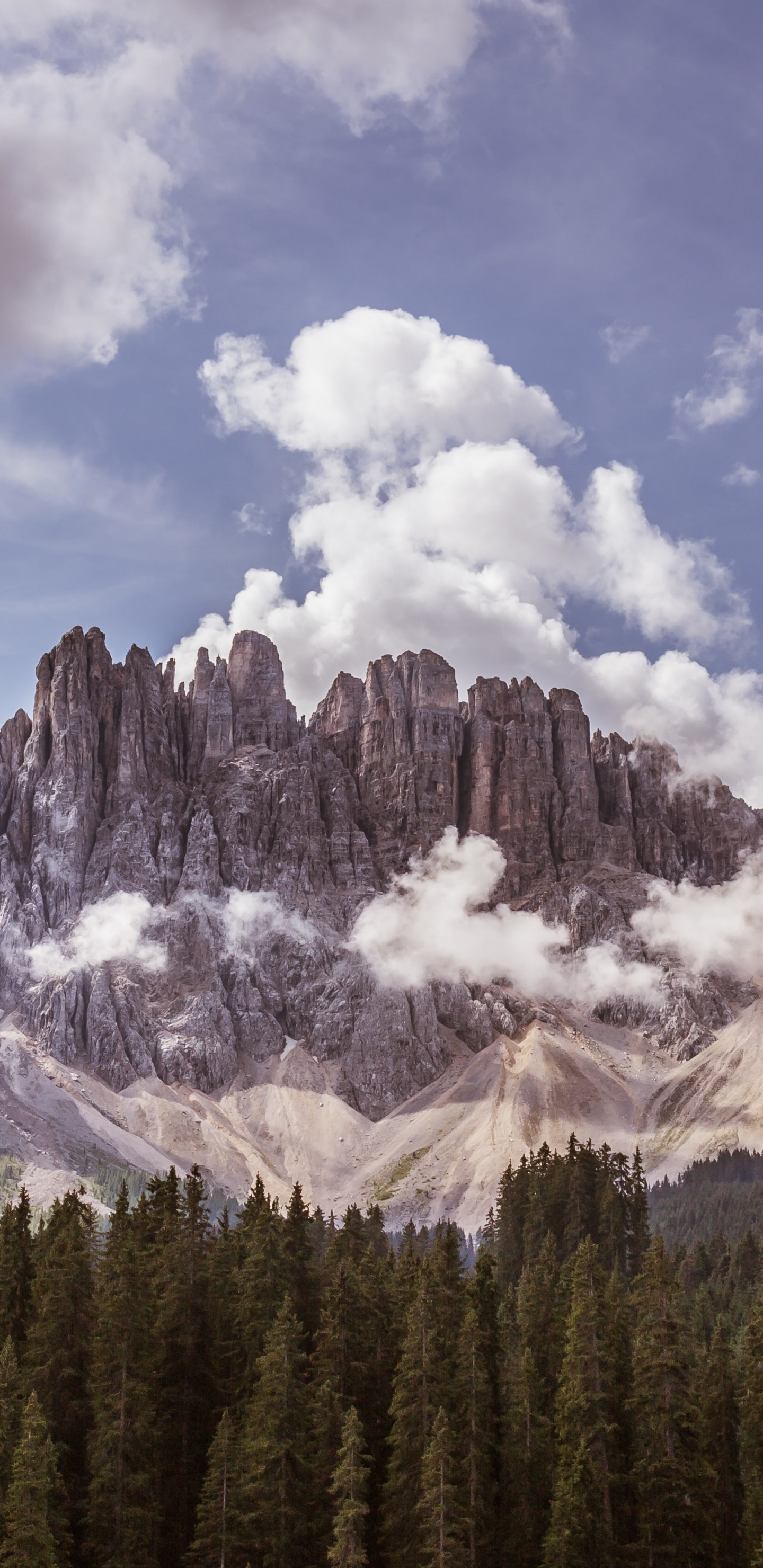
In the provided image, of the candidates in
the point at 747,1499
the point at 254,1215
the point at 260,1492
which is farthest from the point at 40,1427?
the point at 747,1499

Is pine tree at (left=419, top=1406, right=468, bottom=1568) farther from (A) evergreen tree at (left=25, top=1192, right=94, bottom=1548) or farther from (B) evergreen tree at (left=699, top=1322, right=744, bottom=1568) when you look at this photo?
(A) evergreen tree at (left=25, top=1192, right=94, bottom=1548)

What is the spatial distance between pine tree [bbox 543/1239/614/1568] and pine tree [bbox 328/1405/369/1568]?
7622 millimetres

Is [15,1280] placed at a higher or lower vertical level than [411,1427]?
higher

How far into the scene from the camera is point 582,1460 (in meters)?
58.8

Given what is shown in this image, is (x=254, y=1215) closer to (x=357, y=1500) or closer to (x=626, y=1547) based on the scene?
(x=357, y=1500)

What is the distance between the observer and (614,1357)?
2472 inches

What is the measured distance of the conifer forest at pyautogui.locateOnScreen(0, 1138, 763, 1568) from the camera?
192 feet

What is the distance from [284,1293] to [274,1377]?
8367 mm

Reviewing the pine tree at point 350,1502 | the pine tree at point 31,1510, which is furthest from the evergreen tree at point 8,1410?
the pine tree at point 350,1502

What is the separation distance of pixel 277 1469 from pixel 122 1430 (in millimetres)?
6609

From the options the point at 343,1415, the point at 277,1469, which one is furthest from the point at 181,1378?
the point at 343,1415

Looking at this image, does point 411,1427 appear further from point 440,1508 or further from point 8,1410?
point 8,1410

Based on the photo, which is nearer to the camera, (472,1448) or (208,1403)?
(472,1448)

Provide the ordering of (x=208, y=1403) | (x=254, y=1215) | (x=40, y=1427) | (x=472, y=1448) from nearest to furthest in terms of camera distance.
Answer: (x=40, y=1427) → (x=472, y=1448) → (x=208, y=1403) → (x=254, y=1215)
